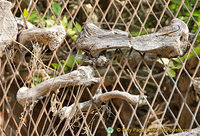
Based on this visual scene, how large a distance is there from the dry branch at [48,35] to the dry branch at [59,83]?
17cm

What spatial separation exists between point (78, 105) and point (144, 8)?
1117 millimetres

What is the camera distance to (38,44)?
1435 mm

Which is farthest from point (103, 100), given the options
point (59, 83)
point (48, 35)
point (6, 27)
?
point (6, 27)

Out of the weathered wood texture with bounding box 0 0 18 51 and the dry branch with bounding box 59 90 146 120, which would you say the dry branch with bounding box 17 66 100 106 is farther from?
the weathered wood texture with bounding box 0 0 18 51

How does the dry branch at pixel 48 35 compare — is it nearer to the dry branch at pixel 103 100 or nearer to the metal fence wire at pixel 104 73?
the metal fence wire at pixel 104 73

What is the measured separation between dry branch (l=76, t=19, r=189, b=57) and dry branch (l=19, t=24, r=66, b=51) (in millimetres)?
121

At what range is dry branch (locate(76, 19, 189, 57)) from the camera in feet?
4.05

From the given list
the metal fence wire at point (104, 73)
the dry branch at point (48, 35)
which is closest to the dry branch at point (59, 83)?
the metal fence wire at point (104, 73)

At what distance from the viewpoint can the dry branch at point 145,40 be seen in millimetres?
1233

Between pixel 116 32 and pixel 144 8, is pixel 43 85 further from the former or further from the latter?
pixel 144 8

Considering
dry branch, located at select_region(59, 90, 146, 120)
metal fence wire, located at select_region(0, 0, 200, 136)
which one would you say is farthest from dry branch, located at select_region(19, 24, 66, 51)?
dry branch, located at select_region(59, 90, 146, 120)

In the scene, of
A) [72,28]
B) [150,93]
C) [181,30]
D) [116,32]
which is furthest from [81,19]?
[181,30]

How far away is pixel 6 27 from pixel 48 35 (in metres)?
0.24

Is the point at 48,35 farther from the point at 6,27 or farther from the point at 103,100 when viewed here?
the point at 103,100
